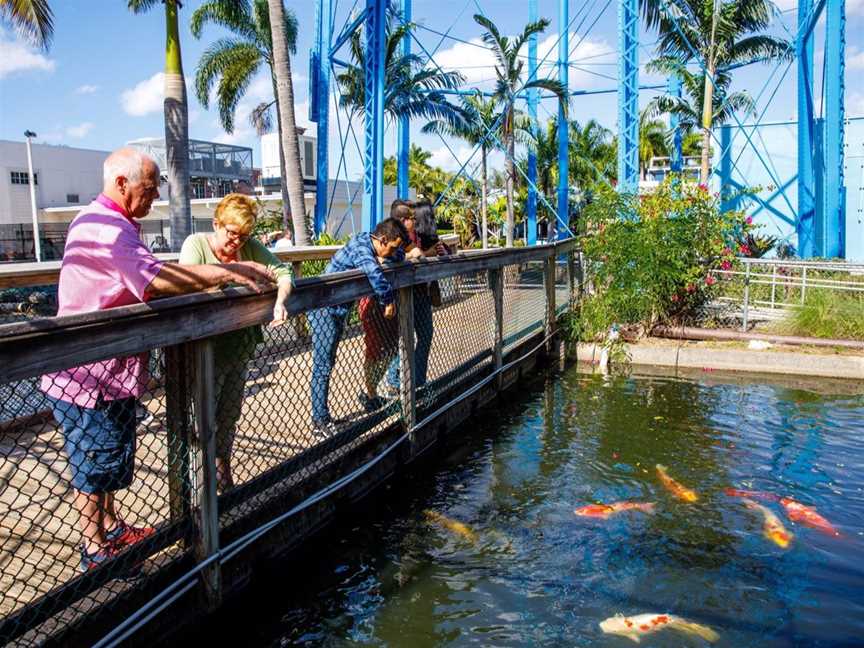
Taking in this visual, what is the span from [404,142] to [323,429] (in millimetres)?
15465

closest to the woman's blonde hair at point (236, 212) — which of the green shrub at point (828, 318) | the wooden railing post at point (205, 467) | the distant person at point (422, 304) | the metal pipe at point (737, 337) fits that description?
the wooden railing post at point (205, 467)

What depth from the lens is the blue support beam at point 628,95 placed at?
16.4 meters

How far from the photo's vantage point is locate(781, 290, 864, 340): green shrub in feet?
32.2

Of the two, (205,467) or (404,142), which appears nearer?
(205,467)

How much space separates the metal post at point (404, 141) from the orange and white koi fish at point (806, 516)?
13313 mm

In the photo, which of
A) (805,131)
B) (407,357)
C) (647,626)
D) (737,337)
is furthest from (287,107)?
(647,626)

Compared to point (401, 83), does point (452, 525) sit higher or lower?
lower

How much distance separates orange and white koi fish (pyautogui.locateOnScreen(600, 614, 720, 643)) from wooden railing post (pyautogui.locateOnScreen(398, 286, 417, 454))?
240 cm

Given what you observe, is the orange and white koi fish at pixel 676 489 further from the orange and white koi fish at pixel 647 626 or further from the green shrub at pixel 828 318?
the green shrub at pixel 828 318

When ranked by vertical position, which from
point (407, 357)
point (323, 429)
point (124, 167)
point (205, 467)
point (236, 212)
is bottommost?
point (323, 429)

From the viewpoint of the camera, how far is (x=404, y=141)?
19.3 m

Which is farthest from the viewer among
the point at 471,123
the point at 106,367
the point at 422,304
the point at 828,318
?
the point at 471,123

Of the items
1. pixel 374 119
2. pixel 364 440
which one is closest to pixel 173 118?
pixel 374 119

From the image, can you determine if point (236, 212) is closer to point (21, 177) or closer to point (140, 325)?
point (140, 325)
